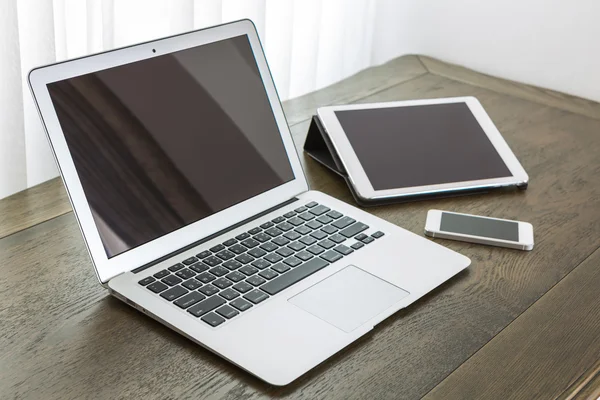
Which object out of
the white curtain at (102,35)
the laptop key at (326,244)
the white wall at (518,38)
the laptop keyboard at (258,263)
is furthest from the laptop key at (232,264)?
the white wall at (518,38)

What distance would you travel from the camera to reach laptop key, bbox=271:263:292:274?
81 centimetres

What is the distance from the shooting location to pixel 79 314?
2.47 ft

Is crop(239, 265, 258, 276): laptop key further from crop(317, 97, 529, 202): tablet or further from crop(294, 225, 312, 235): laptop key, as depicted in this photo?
crop(317, 97, 529, 202): tablet

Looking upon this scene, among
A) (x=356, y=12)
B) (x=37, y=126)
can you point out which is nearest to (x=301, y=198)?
(x=37, y=126)

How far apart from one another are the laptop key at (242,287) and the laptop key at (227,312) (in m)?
0.03

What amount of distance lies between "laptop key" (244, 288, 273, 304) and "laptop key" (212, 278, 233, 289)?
23 mm

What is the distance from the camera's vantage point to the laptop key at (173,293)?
753 millimetres

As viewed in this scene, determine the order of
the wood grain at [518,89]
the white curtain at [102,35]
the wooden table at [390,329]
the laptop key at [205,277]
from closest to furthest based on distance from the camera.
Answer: the wooden table at [390,329], the laptop key at [205,277], the white curtain at [102,35], the wood grain at [518,89]

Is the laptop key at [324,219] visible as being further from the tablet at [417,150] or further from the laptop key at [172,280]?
the laptop key at [172,280]

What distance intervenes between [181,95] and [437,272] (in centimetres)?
33

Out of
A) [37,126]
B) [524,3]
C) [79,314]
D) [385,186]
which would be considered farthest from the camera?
[524,3]

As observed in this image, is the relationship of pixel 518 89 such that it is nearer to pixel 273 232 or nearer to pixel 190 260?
pixel 273 232

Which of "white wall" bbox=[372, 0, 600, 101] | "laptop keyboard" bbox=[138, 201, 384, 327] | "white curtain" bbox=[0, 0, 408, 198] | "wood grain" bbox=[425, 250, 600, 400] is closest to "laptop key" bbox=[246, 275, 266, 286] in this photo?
"laptop keyboard" bbox=[138, 201, 384, 327]

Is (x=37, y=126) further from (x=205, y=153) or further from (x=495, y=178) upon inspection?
(x=495, y=178)
